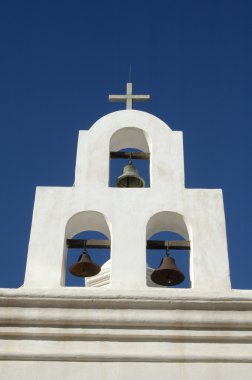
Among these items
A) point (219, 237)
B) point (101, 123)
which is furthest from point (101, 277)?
point (219, 237)

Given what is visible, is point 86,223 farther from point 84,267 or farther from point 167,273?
point 167,273

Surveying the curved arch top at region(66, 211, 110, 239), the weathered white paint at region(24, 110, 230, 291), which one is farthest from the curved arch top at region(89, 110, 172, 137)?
the curved arch top at region(66, 211, 110, 239)

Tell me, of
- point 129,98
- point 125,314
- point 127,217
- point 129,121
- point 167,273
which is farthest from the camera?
point 129,98

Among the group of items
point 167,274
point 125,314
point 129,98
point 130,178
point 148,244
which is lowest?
point 125,314

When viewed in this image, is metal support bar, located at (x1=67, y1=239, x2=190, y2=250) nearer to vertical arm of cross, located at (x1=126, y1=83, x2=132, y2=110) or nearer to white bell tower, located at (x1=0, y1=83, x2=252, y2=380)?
white bell tower, located at (x1=0, y1=83, x2=252, y2=380)

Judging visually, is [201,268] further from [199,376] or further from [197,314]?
[199,376]

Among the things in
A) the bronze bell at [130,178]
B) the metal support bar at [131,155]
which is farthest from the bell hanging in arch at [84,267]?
the metal support bar at [131,155]

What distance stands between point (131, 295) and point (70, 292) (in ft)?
1.67

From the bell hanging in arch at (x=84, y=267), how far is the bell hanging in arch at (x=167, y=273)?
587 millimetres

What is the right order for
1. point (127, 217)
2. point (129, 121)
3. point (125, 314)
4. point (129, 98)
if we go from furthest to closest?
1. point (129, 98)
2. point (129, 121)
3. point (127, 217)
4. point (125, 314)

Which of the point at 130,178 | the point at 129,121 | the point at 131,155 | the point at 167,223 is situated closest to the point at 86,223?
the point at 167,223

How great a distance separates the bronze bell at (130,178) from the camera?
8.06 meters

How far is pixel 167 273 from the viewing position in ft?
23.3

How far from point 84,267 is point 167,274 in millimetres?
823
